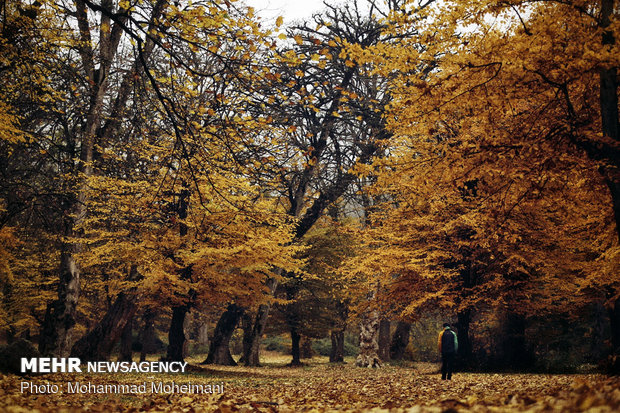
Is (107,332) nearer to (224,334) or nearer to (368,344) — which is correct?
(224,334)

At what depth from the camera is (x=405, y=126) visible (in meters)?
7.04

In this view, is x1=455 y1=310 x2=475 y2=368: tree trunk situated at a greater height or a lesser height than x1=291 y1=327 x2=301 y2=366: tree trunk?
greater

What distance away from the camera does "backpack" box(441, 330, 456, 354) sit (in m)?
10.5

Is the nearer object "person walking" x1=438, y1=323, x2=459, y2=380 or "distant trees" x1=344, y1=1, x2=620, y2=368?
"distant trees" x1=344, y1=1, x2=620, y2=368

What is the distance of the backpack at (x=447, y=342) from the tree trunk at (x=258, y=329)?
780 cm

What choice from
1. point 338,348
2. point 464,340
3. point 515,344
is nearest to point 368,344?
point 464,340

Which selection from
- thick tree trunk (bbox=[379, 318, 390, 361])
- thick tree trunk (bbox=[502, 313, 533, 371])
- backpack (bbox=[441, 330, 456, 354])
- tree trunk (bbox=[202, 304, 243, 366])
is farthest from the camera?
thick tree trunk (bbox=[379, 318, 390, 361])

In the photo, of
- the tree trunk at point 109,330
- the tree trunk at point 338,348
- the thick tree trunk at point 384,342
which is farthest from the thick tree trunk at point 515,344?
the tree trunk at point 338,348

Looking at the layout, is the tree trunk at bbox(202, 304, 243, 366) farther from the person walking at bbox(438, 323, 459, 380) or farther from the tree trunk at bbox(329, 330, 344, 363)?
the tree trunk at bbox(329, 330, 344, 363)

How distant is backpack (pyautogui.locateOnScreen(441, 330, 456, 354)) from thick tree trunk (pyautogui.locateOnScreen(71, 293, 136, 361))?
33.4 ft

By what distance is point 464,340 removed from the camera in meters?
14.3

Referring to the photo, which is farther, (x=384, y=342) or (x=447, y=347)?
(x=384, y=342)

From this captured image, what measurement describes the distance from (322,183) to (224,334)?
8.97 metres

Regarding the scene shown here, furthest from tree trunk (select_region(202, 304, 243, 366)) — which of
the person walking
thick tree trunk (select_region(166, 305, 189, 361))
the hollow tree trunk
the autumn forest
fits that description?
the hollow tree trunk
